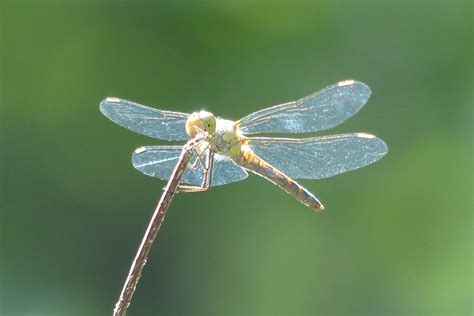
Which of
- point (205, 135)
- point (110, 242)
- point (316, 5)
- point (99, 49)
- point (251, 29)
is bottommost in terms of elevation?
point (205, 135)

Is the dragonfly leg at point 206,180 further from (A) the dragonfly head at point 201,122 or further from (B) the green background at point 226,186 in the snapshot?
(B) the green background at point 226,186

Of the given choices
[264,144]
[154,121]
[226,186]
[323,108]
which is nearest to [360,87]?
[323,108]

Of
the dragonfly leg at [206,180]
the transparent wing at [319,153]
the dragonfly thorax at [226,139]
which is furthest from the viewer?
the transparent wing at [319,153]

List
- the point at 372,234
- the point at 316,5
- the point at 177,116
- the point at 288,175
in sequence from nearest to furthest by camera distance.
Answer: the point at 177,116
the point at 288,175
the point at 372,234
the point at 316,5

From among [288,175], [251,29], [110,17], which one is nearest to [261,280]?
[251,29]

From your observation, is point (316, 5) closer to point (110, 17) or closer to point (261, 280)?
point (110, 17)

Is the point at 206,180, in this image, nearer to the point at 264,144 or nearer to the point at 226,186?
the point at 264,144

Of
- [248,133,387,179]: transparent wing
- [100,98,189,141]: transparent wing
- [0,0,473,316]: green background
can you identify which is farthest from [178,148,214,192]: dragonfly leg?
[0,0,473,316]: green background

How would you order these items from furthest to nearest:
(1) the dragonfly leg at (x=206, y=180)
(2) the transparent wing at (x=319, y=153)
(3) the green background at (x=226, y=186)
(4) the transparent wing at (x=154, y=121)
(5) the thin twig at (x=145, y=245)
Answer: (3) the green background at (x=226, y=186)
(2) the transparent wing at (x=319, y=153)
(4) the transparent wing at (x=154, y=121)
(1) the dragonfly leg at (x=206, y=180)
(5) the thin twig at (x=145, y=245)

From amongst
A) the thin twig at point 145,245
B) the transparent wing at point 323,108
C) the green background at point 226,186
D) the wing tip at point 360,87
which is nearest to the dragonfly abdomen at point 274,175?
the transparent wing at point 323,108
